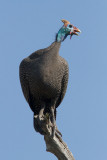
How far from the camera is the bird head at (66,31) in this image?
435 inches

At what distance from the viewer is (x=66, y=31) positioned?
11.1m

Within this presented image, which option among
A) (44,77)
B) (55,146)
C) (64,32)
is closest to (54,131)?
(55,146)

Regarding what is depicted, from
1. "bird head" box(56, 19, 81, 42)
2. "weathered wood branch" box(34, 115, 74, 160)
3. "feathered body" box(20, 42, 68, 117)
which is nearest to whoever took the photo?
"weathered wood branch" box(34, 115, 74, 160)

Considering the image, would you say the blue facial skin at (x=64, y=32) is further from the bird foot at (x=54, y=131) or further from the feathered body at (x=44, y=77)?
the bird foot at (x=54, y=131)

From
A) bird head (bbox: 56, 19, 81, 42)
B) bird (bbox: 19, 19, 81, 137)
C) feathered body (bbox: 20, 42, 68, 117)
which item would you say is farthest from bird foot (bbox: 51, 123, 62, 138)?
bird head (bbox: 56, 19, 81, 42)

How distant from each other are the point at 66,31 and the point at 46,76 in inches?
60.7

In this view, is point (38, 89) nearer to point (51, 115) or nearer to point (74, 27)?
point (51, 115)

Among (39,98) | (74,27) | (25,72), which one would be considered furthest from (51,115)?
(74,27)

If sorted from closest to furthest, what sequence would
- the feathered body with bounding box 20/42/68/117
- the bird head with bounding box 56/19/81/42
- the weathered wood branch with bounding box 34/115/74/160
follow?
the weathered wood branch with bounding box 34/115/74/160 → the feathered body with bounding box 20/42/68/117 → the bird head with bounding box 56/19/81/42

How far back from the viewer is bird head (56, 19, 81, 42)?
1104cm

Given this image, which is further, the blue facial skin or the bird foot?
the blue facial skin

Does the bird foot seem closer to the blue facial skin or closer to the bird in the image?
the bird

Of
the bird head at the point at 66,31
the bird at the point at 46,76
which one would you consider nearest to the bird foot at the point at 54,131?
the bird at the point at 46,76

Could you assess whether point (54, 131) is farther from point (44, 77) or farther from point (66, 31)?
point (66, 31)
